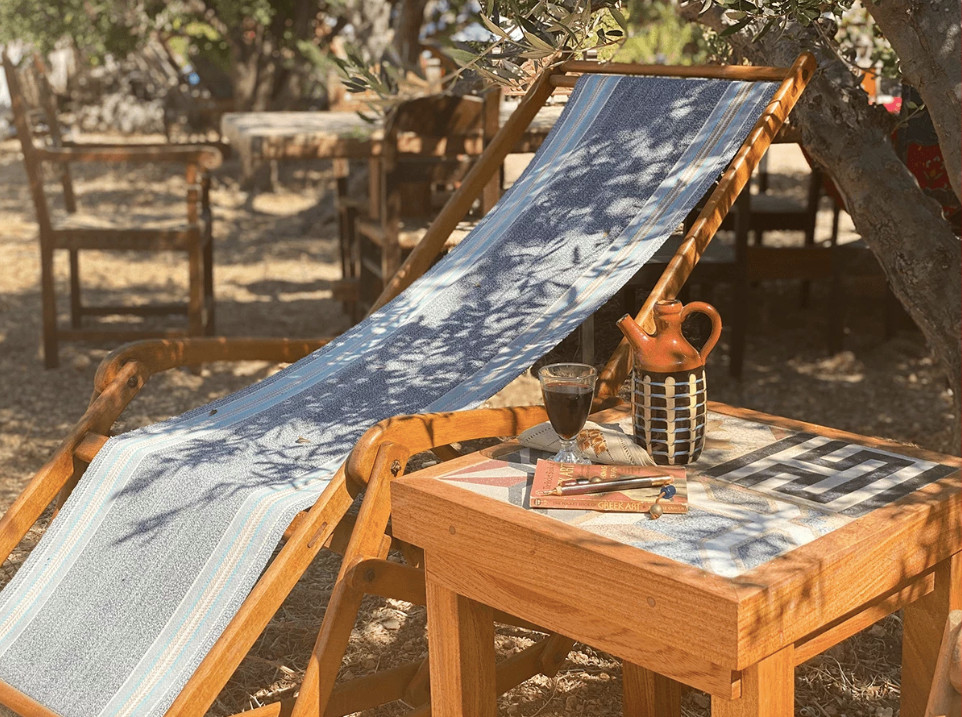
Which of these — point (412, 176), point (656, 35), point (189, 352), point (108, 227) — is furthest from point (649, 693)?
point (656, 35)

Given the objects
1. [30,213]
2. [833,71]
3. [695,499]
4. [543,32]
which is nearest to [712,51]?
[833,71]

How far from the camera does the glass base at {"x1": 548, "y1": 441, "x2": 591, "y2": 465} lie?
6.02 feet

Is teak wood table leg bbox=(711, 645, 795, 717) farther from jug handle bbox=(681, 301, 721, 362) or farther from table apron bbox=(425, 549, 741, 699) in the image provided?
jug handle bbox=(681, 301, 721, 362)

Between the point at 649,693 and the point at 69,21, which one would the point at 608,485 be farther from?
the point at 69,21

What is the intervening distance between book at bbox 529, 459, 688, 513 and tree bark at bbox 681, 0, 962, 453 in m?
1.23

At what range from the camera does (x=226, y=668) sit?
177cm

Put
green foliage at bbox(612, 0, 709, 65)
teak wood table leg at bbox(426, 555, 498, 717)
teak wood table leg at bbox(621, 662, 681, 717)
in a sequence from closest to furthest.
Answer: teak wood table leg at bbox(426, 555, 498, 717)
teak wood table leg at bbox(621, 662, 681, 717)
green foliage at bbox(612, 0, 709, 65)

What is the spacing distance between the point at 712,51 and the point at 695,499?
2.18 m

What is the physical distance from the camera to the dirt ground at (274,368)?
245cm

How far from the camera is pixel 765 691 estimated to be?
1.47 meters

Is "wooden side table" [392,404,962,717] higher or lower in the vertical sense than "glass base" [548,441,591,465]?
lower

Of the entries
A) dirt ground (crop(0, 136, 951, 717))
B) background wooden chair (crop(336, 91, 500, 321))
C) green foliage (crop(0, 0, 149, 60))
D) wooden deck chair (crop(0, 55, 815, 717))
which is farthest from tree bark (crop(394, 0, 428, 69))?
wooden deck chair (crop(0, 55, 815, 717))

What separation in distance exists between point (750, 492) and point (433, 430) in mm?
535

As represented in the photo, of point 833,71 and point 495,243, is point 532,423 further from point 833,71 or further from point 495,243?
point 833,71
